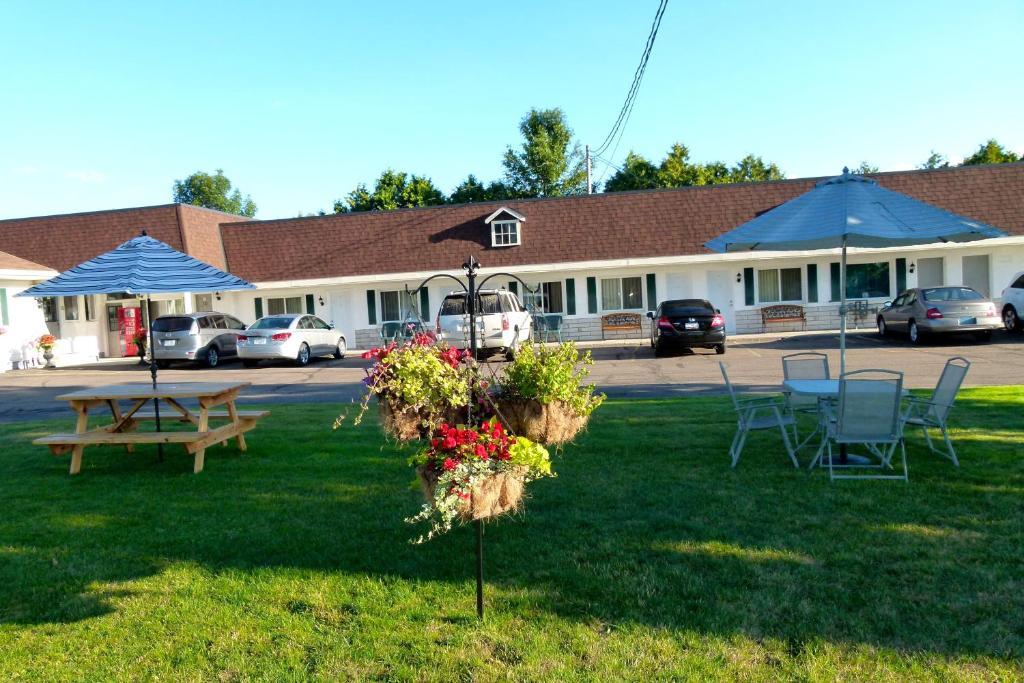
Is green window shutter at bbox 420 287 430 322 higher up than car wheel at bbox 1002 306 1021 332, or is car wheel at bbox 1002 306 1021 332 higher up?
green window shutter at bbox 420 287 430 322

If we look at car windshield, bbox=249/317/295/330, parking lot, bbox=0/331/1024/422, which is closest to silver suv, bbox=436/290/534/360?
parking lot, bbox=0/331/1024/422

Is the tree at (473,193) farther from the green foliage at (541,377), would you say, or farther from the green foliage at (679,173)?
the green foliage at (541,377)

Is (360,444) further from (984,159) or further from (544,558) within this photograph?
(984,159)

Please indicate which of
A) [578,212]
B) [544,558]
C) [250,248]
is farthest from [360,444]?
[250,248]

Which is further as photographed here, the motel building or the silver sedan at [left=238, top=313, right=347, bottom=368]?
the motel building

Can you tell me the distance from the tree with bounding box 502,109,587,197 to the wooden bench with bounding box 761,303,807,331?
2961cm

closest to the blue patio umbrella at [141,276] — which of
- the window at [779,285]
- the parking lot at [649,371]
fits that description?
the parking lot at [649,371]

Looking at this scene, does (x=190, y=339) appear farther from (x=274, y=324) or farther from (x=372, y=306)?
(x=372, y=306)

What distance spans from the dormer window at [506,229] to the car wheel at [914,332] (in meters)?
13.0

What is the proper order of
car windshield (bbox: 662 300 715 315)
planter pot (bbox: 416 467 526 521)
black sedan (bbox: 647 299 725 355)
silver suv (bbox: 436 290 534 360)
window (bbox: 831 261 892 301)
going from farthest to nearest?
window (bbox: 831 261 892 301) < car windshield (bbox: 662 300 715 315) < black sedan (bbox: 647 299 725 355) < silver suv (bbox: 436 290 534 360) < planter pot (bbox: 416 467 526 521)

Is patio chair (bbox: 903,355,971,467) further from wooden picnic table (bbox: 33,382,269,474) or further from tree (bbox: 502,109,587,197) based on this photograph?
tree (bbox: 502,109,587,197)

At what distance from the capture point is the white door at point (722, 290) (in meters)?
27.2

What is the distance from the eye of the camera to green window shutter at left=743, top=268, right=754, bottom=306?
27.2 m

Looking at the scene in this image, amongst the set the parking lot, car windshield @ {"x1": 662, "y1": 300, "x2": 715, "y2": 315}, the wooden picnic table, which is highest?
car windshield @ {"x1": 662, "y1": 300, "x2": 715, "y2": 315}
